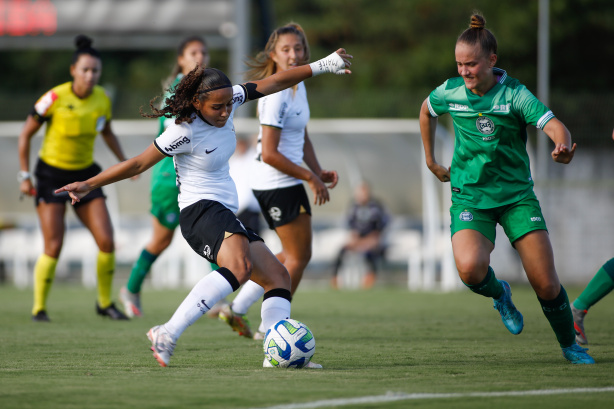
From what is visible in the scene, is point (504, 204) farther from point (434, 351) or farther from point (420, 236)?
point (420, 236)

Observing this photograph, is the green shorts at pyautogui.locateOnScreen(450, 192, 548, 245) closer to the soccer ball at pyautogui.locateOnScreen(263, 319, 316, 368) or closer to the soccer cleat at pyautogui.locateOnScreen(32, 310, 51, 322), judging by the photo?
the soccer ball at pyautogui.locateOnScreen(263, 319, 316, 368)

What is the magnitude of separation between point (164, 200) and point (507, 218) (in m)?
3.93

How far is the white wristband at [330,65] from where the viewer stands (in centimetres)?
561

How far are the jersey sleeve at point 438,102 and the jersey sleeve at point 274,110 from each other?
1297mm

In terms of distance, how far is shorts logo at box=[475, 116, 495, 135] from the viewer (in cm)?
541

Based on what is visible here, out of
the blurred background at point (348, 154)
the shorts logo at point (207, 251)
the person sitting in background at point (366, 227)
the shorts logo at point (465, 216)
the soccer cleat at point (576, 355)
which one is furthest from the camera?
the person sitting in background at point (366, 227)

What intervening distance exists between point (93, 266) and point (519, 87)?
12.9 meters

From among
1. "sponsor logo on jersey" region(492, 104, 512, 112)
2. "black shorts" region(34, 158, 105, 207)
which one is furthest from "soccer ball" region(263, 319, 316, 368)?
"black shorts" region(34, 158, 105, 207)

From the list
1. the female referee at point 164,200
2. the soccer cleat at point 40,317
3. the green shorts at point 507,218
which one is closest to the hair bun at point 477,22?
the green shorts at point 507,218

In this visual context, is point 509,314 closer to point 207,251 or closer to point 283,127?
point 207,251

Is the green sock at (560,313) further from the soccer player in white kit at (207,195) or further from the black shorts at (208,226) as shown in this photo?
the black shorts at (208,226)

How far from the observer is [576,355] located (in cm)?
544

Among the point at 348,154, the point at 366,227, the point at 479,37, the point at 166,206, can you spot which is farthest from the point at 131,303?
the point at 348,154

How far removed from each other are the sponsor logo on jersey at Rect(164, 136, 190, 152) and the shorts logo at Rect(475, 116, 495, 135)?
178 cm
